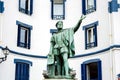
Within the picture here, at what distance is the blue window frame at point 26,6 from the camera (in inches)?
1385

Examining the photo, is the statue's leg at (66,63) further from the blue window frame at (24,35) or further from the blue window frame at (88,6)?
the blue window frame at (88,6)

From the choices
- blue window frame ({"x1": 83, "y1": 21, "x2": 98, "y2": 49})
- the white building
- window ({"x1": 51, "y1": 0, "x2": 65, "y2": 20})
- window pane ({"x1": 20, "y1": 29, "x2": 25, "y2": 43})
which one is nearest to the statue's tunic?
the white building

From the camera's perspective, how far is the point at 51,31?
35844 mm

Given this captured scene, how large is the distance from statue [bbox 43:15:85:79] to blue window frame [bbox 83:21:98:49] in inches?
726

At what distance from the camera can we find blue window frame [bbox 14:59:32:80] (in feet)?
108

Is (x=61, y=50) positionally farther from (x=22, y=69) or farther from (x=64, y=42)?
(x=22, y=69)

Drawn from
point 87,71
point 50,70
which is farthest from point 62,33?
point 87,71

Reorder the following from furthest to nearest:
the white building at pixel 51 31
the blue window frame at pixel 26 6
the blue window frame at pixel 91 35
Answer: the blue window frame at pixel 26 6 → the blue window frame at pixel 91 35 → the white building at pixel 51 31

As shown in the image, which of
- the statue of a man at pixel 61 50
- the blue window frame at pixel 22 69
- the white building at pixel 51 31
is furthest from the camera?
the blue window frame at pixel 22 69

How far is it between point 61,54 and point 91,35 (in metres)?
19.8

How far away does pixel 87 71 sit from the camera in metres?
33.9

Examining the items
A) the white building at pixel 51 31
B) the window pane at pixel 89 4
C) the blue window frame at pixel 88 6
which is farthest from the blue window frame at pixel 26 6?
the window pane at pixel 89 4

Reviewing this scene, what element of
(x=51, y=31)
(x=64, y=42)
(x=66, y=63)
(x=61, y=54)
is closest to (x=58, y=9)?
(x=51, y=31)

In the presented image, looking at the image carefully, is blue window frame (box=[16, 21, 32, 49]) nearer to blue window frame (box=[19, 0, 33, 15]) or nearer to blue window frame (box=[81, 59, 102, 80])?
blue window frame (box=[19, 0, 33, 15])
